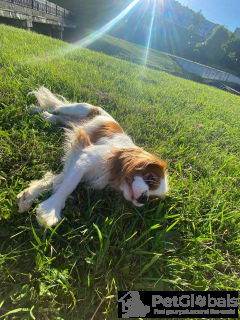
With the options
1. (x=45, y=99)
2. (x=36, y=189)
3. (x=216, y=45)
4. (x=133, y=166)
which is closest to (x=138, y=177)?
(x=133, y=166)

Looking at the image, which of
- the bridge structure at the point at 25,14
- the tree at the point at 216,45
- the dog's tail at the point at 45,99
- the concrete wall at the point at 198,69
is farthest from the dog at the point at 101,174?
the tree at the point at 216,45

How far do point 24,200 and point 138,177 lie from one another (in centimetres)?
96

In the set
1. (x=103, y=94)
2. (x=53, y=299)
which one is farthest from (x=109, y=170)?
(x=103, y=94)

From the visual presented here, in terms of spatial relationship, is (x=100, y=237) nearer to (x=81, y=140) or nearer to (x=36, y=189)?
(x=36, y=189)

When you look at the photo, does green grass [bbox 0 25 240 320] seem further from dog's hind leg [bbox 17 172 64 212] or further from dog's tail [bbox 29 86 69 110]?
dog's tail [bbox 29 86 69 110]

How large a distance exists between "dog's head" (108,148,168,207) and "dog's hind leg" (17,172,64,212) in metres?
0.54

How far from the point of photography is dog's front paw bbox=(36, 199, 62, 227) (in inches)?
56.3

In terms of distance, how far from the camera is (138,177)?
1765 mm

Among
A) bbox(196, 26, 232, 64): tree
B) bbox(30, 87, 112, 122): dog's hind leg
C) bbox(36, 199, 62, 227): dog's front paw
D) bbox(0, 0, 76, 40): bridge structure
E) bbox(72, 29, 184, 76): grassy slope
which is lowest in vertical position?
bbox(72, 29, 184, 76): grassy slope

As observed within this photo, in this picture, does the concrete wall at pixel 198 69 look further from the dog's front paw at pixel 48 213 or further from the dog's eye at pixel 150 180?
the dog's front paw at pixel 48 213

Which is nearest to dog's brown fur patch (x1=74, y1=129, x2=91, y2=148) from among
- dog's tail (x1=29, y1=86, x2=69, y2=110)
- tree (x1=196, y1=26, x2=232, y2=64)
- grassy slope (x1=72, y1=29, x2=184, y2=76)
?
dog's tail (x1=29, y1=86, x2=69, y2=110)

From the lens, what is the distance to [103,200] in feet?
5.85

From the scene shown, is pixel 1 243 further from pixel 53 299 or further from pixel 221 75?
pixel 221 75

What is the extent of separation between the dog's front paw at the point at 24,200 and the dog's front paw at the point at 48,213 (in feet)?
0.27
